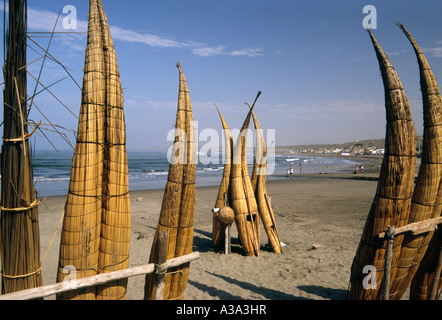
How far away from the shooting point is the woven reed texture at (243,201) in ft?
27.9

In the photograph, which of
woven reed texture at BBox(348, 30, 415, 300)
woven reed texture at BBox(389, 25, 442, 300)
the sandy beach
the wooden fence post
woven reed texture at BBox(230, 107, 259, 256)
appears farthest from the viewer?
woven reed texture at BBox(230, 107, 259, 256)

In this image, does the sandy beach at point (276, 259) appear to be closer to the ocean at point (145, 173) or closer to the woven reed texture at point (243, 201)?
the woven reed texture at point (243, 201)

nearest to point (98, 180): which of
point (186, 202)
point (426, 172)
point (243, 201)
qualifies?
point (186, 202)

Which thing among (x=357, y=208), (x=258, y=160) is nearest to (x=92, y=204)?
(x=258, y=160)

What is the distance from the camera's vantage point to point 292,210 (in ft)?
52.3

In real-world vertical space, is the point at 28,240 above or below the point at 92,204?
below

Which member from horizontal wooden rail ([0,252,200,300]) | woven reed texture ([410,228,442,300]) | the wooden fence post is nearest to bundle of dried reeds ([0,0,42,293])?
horizontal wooden rail ([0,252,200,300])

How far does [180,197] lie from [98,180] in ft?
4.07

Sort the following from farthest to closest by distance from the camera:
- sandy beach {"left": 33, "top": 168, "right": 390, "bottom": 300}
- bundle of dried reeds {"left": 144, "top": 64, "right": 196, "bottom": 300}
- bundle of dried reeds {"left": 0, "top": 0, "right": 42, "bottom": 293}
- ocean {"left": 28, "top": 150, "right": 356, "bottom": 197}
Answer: ocean {"left": 28, "top": 150, "right": 356, "bottom": 197}
sandy beach {"left": 33, "top": 168, "right": 390, "bottom": 300}
bundle of dried reeds {"left": 144, "top": 64, "right": 196, "bottom": 300}
bundle of dried reeds {"left": 0, "top": 0, "right": 42, "bottom": 293}

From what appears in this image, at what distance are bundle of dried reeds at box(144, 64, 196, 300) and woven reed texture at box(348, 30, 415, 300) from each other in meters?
2.82

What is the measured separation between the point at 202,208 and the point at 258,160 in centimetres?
815

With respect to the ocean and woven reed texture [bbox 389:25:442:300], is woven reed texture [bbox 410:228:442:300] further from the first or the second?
the ocean

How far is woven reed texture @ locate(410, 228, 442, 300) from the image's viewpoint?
15.7 feet
